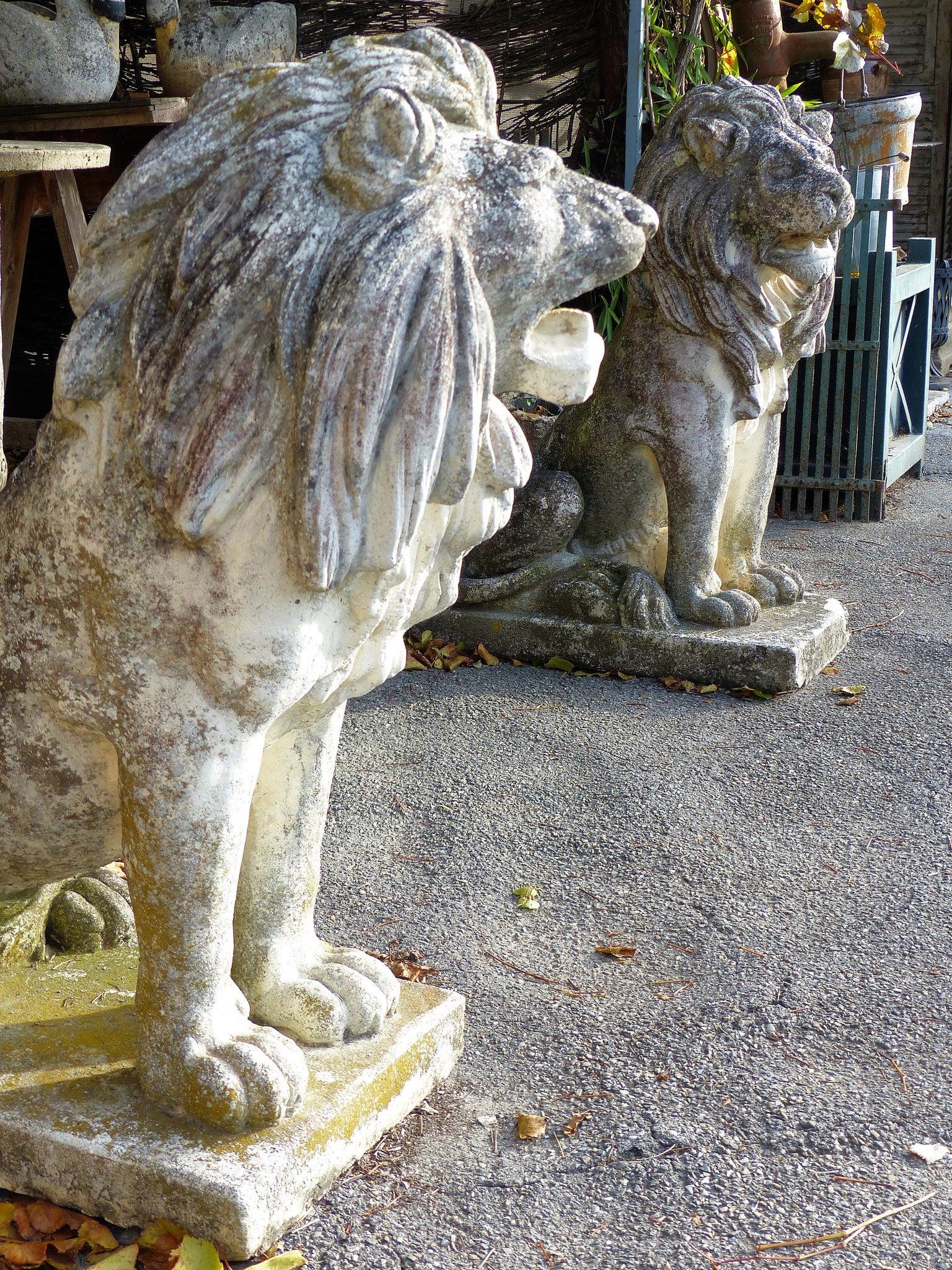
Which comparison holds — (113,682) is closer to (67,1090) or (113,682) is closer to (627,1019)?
(67,1090)

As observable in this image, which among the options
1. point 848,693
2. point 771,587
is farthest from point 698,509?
point 848,693

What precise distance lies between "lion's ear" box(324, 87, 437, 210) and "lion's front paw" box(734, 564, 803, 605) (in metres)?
3.31

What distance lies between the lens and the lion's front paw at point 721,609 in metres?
4.44

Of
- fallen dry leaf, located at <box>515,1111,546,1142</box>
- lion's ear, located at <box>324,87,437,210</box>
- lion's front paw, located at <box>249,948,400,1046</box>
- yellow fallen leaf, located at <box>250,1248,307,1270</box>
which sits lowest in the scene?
fallen dry leaf, located at <box>515,1111,546,1142</box>

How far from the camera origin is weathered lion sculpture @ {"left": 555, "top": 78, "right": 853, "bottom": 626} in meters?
3.91

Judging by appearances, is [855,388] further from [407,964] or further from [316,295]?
[316,295]

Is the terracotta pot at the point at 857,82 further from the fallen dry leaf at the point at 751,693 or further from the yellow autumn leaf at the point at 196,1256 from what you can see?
the yellow autumn leaf at the point at 196,1256

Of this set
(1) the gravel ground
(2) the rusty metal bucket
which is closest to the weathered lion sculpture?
(1) the gravel ground

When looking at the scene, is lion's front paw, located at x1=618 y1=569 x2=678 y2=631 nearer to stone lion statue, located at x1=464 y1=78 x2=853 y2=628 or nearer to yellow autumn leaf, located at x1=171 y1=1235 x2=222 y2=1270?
stone lion statue, located at x1=464 y1=78 x2=853 y2=628

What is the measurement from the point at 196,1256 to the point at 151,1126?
0.19 meters

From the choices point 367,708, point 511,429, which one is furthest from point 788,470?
point 511,429

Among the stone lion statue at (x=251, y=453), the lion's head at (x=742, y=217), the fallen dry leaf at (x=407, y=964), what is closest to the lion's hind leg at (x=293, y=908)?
the stone lion statue at (x=251, y=453)

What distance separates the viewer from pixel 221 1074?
178 centimetres

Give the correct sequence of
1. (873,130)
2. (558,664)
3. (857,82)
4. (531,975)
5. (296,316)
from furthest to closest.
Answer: (857,82), (873,130), (558,664), (531,975), (296,316)
